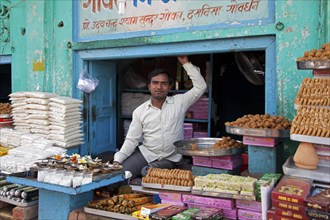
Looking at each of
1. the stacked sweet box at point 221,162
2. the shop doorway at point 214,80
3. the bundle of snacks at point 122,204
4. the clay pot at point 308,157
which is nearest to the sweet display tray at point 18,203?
the bundle of snacks at point 122,204

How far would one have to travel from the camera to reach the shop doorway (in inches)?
148

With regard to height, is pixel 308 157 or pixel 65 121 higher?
pixel 65 121

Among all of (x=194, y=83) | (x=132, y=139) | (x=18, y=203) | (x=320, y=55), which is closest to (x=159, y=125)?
(x=132, y=139)

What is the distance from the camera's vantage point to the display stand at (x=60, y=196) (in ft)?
11.3

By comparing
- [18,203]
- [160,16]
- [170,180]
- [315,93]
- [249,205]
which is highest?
[160,16]

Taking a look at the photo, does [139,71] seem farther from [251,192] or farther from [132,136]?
[251,192]

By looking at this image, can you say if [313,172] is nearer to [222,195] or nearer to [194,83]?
[222,195]

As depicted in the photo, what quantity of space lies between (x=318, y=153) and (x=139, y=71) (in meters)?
4.54

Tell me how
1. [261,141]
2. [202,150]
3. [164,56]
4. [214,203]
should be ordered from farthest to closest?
[164,56] → [202,150] → [261,141] → [214,203]

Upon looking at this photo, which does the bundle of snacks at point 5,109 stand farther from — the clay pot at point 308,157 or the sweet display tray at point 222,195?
the clay pot at point 308,157

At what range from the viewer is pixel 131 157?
4594 millimetres

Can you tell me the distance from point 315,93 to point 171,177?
1.43m

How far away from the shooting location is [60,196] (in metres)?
3.59

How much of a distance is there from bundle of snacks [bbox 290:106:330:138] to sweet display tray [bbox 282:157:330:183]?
0.28 meters
